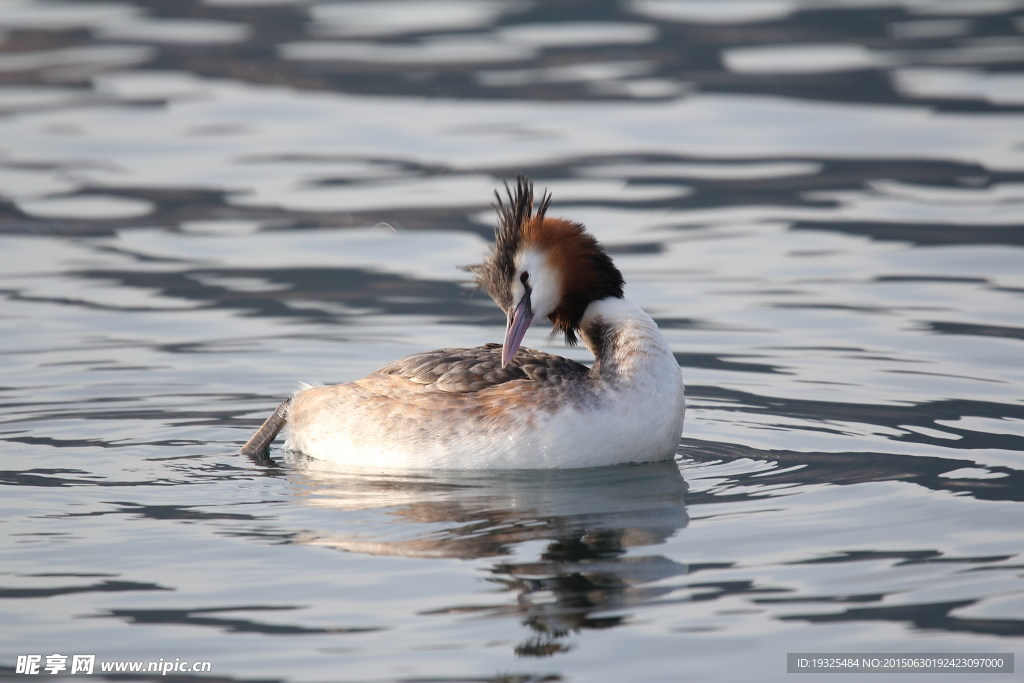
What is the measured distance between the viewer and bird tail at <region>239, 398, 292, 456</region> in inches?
380

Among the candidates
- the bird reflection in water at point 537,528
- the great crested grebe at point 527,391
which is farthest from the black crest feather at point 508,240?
the bird reflection in water at point 537,528

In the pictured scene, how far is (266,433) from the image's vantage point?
973 centimetres

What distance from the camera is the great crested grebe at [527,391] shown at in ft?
28.9

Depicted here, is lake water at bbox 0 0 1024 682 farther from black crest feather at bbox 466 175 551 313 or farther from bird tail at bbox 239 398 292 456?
black crest feather at bbox 466 175 551 313

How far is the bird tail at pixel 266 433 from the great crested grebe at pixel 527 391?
10 mm

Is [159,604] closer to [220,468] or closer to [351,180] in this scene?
[220,468]

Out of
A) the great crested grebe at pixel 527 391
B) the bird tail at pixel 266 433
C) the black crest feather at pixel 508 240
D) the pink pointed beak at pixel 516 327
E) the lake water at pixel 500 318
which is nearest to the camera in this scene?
the lake water at pixel 500 318

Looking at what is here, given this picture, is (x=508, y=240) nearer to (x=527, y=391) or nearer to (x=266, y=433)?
(x=527, y=391)

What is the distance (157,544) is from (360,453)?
197cm

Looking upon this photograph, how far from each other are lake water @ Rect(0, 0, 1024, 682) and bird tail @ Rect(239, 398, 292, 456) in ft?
0.74

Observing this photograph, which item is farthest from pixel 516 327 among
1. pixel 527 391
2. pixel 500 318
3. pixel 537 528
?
pixel 500 318

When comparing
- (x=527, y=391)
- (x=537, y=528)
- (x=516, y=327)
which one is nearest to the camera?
(x=537, y=528)

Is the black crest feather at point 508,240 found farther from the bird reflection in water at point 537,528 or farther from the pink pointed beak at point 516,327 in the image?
the bird reflection in water at point 537,528

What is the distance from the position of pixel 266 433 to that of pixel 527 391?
1.84m
